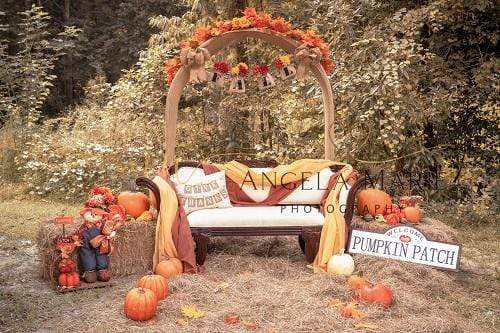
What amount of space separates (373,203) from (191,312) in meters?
2.35

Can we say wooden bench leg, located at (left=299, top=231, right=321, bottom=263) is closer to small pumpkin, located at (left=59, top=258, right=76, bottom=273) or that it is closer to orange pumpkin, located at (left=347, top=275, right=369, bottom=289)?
orange pumpkin, located at (left=347, top=275, right=369, bottom=289)

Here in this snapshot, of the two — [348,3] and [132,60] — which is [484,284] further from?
[132,60]

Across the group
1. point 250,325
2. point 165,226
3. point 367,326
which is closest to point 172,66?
point 165,226

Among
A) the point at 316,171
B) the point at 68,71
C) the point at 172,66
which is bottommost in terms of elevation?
the point at 316,171

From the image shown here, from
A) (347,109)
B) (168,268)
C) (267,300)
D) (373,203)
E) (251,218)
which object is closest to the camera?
(267,300)

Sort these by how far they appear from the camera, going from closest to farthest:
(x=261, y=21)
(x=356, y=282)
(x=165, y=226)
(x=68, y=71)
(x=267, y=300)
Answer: (x=267, y=300) → (x=356, y=282) → (x=165, y=226) → (x=261, y=21) → (x=68, y=71)

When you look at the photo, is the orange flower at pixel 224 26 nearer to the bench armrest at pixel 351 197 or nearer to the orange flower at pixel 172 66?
the orange flower at pixel 172 66

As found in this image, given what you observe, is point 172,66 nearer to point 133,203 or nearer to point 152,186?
point 152,186

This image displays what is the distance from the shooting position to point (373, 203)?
561 cm

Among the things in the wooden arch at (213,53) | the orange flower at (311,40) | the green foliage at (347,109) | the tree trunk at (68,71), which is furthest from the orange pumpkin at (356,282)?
the tree trunk at (68,71)

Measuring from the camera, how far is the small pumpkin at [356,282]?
177 inches

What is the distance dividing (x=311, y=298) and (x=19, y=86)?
30.7ft

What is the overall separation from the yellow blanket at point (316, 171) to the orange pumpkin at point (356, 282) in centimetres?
56

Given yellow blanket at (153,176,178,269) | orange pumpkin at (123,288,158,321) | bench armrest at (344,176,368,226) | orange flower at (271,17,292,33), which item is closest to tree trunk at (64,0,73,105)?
orange flower at (271,17,292,33)
